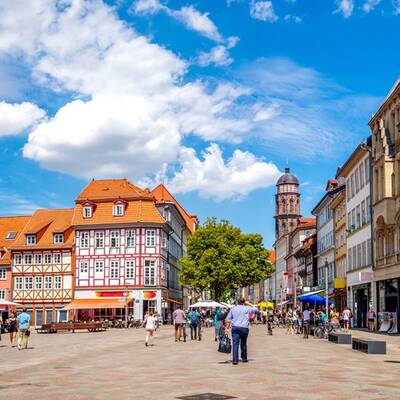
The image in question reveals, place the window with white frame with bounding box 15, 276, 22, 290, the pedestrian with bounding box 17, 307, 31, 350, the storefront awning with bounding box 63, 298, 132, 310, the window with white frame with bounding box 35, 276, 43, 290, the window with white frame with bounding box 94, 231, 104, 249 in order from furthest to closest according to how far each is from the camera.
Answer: the window with white frame with bounding box 15, 276, 22, 290
the window with white frame with bounding box 35, 276, 43, 290
the window with white frame with bounding box 94, 231, 104, 249
the storefront awning with bounding box 63, 298, 132, 310
the pedestrian with bounding box 17, 307, 31, 350

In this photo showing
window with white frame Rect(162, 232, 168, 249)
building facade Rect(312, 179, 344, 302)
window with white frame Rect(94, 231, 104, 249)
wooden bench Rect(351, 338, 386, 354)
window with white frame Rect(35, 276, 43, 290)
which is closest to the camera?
wooden bench Rect(351, 338, 386, 354)

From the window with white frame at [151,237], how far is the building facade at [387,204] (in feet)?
109

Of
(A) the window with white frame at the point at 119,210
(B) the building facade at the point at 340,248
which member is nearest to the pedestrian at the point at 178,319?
(B) the building facade at the point at 340,248

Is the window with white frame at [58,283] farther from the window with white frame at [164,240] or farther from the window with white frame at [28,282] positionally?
the window with white frame at [164,240]

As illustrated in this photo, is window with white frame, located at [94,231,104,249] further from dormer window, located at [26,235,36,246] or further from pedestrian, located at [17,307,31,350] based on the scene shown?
pedestrian, located at [17,307,31,350]

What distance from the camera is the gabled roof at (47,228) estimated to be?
82.7 meters

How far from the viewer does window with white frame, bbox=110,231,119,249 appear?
3191 inches

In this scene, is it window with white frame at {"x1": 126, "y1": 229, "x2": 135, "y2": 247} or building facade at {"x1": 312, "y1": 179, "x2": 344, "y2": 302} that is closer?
building facade at {"x1": 312, "y1": 179, "x2": 344, "y2": 302}

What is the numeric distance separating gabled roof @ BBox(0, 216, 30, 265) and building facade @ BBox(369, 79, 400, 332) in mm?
46564

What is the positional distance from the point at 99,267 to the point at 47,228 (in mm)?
8849

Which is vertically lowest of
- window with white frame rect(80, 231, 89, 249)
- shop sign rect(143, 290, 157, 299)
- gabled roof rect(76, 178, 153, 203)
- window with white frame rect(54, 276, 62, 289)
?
shop sign rect(143, 290, 157, 299)

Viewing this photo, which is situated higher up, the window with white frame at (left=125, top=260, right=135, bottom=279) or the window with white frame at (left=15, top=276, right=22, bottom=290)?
the window with white frame at (left=125, top=260, right=135, bottom=279)

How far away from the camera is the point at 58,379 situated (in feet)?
55.7

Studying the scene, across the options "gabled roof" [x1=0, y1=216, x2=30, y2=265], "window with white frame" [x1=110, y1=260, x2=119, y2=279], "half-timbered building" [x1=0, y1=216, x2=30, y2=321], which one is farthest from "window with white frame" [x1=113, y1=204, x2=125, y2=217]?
"gabled roof" [x1=0, y1=216, x2=30, y2=265]
